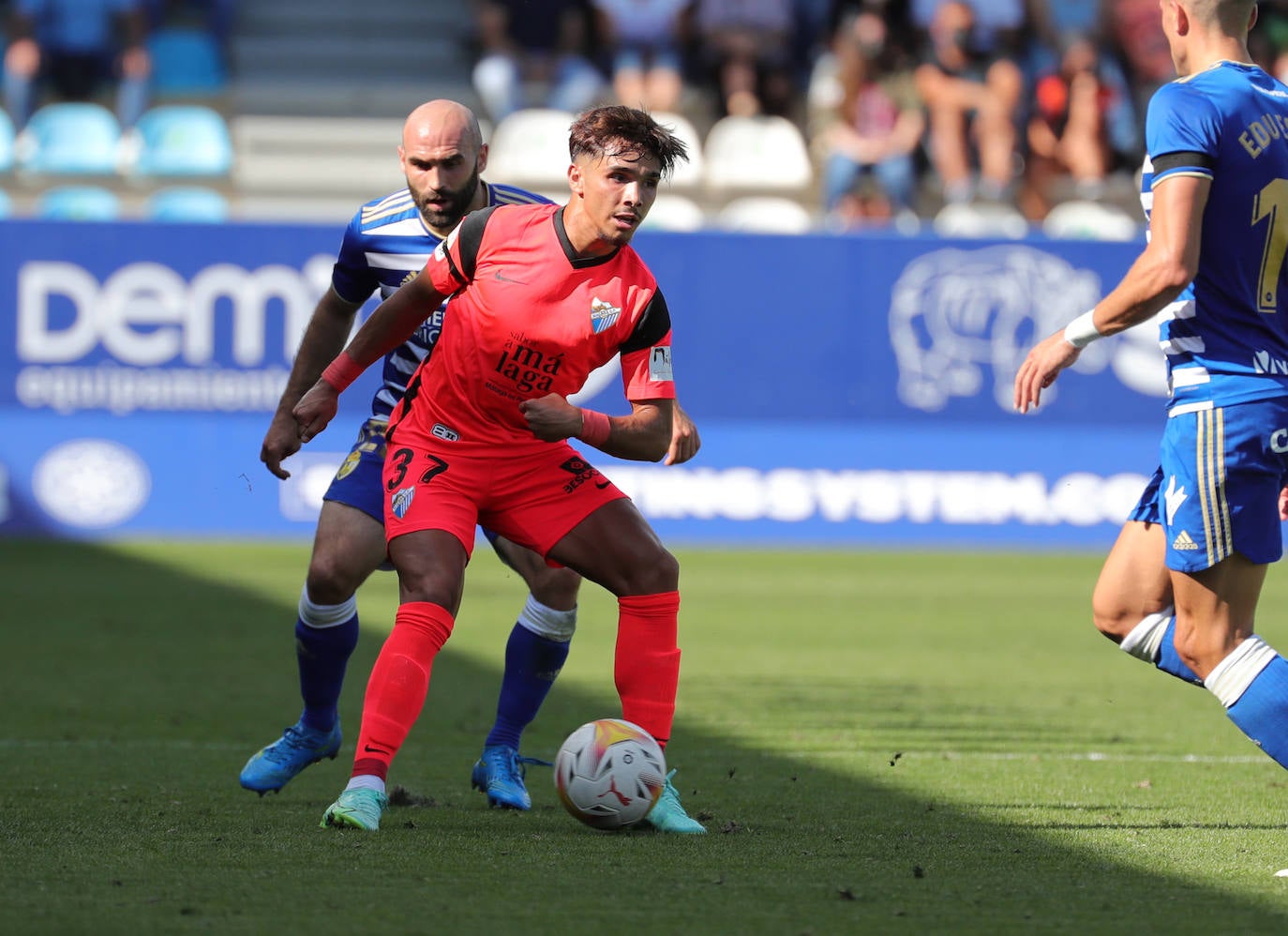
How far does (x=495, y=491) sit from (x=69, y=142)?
1376 cm

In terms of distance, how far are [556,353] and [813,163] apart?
1363cm

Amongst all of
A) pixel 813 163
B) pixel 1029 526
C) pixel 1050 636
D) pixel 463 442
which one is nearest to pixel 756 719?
pixel 463 442

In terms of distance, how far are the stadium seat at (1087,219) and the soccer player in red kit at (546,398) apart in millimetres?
12996

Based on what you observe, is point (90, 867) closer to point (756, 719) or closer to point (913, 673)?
point (756, 719)

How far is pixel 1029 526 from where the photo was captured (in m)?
14.7

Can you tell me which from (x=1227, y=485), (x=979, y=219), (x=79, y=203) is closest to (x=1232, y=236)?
(x=1227, y=485)

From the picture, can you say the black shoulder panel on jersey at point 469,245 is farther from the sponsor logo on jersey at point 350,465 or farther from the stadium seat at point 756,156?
the stadium seat at point 756,156

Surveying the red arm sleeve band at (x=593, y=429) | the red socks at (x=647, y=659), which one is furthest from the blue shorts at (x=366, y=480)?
the red arm sleeve band at (x=593, y=429)

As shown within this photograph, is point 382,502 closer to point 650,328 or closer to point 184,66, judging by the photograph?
point 650,328

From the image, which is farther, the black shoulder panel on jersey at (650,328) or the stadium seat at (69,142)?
the stadium seat at (69,142)

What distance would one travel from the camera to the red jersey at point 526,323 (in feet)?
→ 16.9

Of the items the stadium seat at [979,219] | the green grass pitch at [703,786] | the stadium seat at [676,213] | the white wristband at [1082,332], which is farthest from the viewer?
the stadium seat at [979,219]

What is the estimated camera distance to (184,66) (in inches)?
746

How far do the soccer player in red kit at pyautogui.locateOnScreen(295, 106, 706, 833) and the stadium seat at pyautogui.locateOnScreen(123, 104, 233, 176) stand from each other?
13.0 metres
